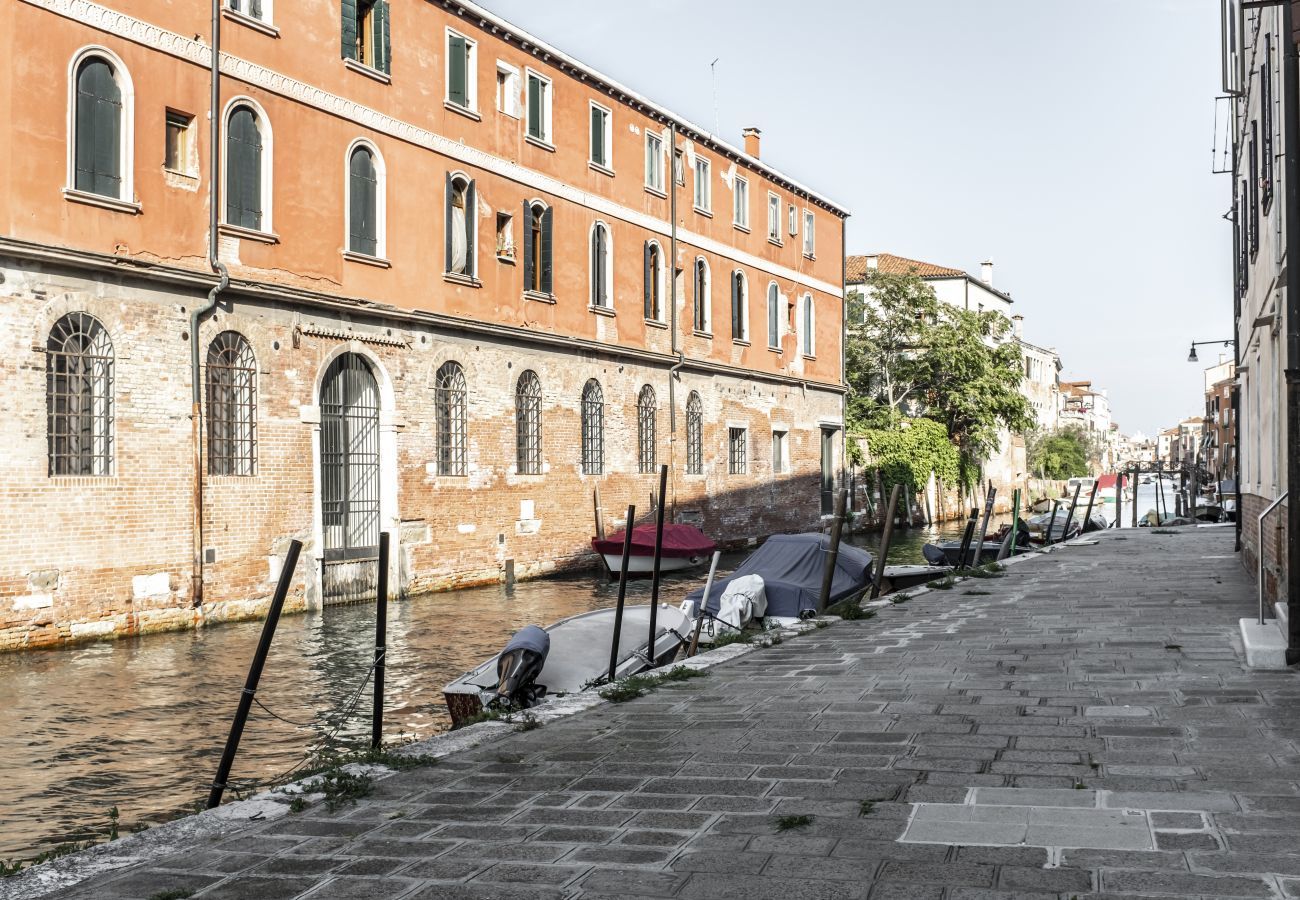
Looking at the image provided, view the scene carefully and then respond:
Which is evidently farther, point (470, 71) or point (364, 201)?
point (470, 71)

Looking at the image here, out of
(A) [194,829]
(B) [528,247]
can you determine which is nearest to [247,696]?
(A) [194,829]

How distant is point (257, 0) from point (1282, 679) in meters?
15.8

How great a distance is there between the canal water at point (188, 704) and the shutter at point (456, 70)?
28.9ft

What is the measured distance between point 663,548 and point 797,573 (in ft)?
25.0

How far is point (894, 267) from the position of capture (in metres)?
60.4

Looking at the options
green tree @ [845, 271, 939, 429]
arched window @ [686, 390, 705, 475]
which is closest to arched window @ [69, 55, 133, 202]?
arched window @ [686, 390, 705, 475]

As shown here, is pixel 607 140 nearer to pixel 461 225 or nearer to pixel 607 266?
pixel 607 266

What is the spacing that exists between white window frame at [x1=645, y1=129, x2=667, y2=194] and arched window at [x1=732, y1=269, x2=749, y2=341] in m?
4.08

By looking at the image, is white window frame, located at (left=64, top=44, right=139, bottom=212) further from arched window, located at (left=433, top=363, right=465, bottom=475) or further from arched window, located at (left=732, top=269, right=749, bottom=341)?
arched window, located at (left=732, top=269, right=749, bottom=341)

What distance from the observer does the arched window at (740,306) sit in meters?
31.8

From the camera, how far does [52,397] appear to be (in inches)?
583

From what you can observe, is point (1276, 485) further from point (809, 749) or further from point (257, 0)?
point (257, 0)

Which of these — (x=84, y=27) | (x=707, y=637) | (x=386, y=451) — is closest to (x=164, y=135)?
(x=84, y=27)

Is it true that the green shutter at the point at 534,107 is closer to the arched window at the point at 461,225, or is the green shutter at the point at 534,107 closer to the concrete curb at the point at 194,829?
the arched window at the point at 461,225
